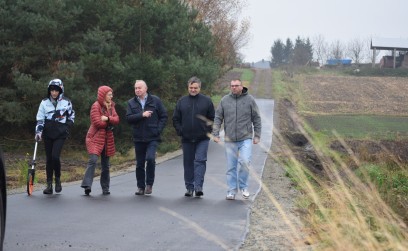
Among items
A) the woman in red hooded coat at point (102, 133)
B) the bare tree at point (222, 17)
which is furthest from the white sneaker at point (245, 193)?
A: the bare tree at point (222, 17)

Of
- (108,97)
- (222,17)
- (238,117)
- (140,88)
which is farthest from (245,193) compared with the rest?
(222,17)

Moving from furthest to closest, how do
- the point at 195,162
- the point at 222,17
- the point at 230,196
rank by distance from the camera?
the point at 222,17
the point at 195,162
the point at 230,196

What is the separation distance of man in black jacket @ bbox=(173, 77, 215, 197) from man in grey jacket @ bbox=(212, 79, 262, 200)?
29cm

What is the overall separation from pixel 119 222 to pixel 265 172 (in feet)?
30.7

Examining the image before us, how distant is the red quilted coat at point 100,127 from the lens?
12.2 metres

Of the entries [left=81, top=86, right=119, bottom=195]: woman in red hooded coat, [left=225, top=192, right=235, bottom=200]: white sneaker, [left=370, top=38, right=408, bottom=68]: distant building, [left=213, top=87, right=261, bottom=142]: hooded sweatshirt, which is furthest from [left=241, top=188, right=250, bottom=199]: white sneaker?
[left=370, top=38, right=408, bottom=68]: distant building

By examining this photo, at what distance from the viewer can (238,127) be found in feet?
39.1

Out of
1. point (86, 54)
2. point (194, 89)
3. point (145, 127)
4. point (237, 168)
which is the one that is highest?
point (86, 54)

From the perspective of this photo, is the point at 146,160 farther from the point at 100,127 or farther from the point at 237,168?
the point at 237,168

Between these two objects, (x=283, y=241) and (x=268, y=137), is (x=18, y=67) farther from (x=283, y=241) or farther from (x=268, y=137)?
(x=283, y=241)

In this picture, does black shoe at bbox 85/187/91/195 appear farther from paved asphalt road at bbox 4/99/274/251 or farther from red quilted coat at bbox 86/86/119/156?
red quilted coat at bbox 86/86/119/156

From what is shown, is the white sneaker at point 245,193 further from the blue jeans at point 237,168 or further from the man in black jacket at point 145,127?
the man in black jacket at point 145,127

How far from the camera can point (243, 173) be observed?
12094 mm

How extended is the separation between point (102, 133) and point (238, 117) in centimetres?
239
